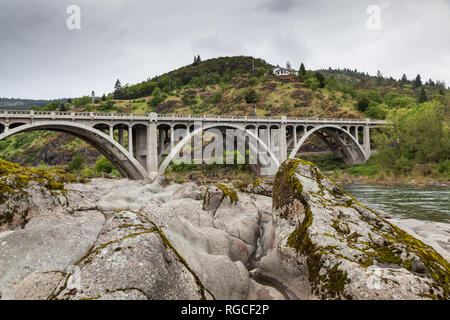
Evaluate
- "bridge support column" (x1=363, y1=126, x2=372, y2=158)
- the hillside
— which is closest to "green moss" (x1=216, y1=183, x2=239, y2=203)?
"bridge support column" (x1=363, y1=126, x2=372, y2=158)

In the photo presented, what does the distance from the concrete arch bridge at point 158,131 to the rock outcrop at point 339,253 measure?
105 ft

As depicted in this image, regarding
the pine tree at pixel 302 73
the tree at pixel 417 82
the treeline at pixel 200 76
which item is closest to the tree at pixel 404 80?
the tree at pixel 417 82

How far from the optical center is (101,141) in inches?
1361

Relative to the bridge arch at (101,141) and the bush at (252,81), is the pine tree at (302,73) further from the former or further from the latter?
the bridge arch at (101,141)

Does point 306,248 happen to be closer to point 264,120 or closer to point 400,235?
point 400,235

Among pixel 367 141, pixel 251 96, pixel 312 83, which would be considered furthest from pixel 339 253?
pixel 312 83

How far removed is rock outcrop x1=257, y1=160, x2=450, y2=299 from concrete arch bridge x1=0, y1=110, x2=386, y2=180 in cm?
3194

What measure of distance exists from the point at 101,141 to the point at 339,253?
116ft

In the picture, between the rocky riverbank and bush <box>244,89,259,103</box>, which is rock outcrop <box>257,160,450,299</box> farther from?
bush <box>244,89,259,103</box>

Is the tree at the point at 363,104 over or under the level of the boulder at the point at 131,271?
over

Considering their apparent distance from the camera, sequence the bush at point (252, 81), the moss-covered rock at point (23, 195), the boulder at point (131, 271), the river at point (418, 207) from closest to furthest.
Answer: the boulder at point (131, 271)
the moss-covered rock at point (23, 195)
the river at point (418, 207)
the bush at point (252, 81)

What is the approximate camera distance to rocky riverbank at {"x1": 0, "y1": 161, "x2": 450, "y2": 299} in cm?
381

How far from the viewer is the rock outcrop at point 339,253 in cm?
394

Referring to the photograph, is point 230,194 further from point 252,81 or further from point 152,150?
point 252,81
